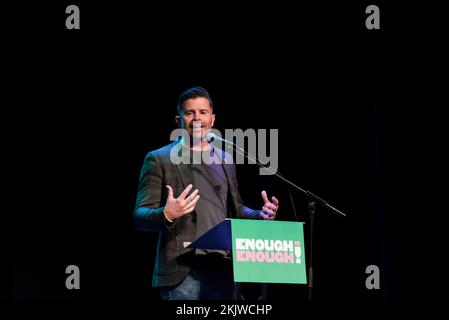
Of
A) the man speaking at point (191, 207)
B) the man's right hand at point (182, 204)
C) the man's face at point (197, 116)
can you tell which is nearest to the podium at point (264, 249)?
the man's right hand at point (182, 204)

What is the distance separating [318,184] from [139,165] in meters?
1.26

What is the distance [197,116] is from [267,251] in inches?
40.0

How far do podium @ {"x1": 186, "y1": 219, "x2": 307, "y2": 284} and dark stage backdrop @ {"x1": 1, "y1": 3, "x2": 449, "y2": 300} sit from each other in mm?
1711

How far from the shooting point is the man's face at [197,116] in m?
3.64

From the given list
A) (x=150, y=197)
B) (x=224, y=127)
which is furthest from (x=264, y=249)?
(x=224, y=127)

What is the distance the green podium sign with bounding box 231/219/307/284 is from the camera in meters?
2.84

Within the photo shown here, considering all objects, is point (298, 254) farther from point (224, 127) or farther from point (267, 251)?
point (224, 127)

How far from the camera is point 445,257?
4672 millimetres

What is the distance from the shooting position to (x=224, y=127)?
15.6 ft

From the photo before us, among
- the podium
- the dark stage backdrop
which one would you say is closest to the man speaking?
the podium

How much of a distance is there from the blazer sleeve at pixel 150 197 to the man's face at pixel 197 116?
0.26 m

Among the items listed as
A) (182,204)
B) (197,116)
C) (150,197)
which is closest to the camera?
(182,204)
